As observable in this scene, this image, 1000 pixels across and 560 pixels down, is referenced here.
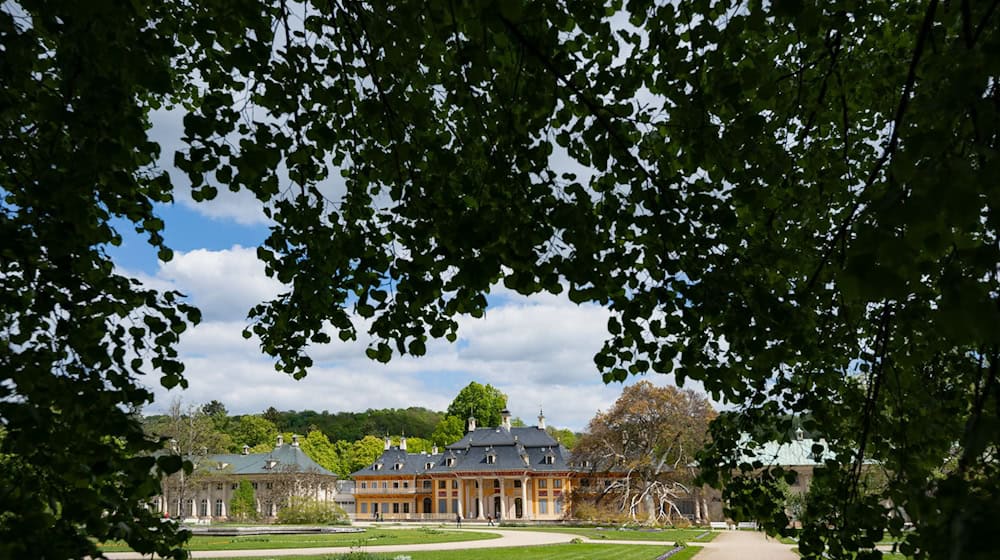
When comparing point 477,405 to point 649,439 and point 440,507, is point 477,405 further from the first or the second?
point 649,439

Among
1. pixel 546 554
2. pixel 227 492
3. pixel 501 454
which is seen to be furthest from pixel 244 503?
pixel 546 554

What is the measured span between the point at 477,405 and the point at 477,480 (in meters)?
20.6

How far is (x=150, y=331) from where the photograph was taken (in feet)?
12.1

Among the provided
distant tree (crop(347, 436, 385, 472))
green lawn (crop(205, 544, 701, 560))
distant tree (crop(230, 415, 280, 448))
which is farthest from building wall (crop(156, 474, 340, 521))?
green lawn (crop(205, 544, 701, 560))

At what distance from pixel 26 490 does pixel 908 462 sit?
13.0 feet

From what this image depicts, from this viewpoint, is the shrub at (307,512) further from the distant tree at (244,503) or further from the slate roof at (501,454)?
the slate roof at (501,454)

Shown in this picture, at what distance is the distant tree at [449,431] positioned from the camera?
70.8m

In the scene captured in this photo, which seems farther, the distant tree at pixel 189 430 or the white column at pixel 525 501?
the white column at pixel 525 501

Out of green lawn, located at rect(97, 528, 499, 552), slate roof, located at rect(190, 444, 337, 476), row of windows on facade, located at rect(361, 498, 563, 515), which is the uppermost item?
slate roof, located at rect(190, 444, 337, 476)

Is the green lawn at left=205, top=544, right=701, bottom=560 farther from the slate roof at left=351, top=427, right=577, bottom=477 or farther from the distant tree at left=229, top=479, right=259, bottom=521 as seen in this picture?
the distant tree at left=229, top=479, right=259, bottom=521

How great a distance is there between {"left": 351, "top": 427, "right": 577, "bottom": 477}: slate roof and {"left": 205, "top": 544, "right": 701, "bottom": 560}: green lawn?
86.4 feet

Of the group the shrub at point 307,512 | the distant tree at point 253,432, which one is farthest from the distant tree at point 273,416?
the shrub at point 307,512

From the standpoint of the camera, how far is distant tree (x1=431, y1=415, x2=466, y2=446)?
70812 millimetres

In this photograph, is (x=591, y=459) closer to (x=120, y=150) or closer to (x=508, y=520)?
(x=508, y=520)
